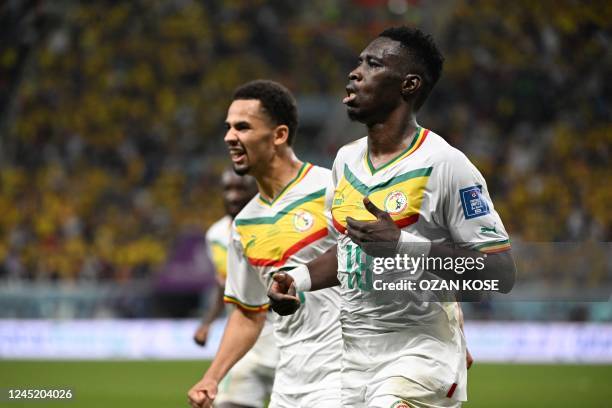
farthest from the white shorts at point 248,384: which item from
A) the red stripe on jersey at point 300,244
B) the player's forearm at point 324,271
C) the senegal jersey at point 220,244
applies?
the player's forearm at point 324,271

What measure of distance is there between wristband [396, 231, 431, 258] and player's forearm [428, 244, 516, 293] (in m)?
0.03

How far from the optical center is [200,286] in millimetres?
19625

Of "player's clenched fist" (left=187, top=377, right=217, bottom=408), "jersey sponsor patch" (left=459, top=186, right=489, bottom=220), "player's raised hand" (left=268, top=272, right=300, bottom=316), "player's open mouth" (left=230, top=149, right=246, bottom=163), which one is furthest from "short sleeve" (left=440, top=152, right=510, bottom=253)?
"player's open mouth" (left=230, top=149, right=246, bottom=163)

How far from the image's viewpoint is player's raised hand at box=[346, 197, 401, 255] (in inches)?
158

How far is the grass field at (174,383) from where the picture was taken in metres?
12.6

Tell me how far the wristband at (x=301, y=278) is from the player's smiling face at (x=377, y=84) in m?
0.73

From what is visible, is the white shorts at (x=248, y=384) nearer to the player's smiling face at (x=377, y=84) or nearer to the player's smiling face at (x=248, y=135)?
the player's smiling face at (x=248, y=135)

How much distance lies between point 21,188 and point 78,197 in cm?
140

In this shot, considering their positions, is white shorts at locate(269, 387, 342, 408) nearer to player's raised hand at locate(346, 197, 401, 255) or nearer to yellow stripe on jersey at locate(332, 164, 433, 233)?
yellow stripe on jersey at locate(332, 164, 433, 233)

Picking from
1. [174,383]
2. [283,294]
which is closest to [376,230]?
[283,294]

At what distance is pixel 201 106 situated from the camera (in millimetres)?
24891

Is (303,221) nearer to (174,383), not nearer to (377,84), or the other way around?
(377,84)

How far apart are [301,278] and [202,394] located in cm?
99

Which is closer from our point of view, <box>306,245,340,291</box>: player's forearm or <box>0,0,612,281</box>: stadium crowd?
<box>306,245,340,291</box>: player's forearm
